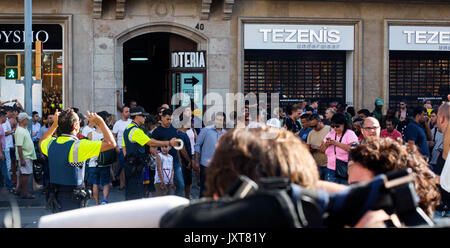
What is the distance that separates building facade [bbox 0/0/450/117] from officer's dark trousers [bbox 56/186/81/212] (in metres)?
10.4

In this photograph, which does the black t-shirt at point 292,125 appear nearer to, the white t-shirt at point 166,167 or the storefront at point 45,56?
the white t-shirt at point 166,167

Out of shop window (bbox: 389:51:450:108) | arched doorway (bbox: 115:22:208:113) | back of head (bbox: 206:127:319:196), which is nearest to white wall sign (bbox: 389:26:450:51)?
shop window (bbox: 389:51:450:108)

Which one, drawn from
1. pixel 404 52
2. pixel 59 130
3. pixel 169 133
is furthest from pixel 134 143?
pixel 404 52

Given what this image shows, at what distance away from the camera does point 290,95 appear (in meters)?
17.6

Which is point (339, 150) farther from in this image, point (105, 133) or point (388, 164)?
point (388, 164)

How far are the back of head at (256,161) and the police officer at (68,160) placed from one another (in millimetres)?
4278

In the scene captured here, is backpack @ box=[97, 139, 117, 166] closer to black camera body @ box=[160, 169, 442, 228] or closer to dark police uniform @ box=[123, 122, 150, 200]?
dark police uniform @ box=[123, 122, 150, 200]

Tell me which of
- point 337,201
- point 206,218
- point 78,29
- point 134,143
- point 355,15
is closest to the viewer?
point 206,218

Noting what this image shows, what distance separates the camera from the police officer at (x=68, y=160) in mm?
6008

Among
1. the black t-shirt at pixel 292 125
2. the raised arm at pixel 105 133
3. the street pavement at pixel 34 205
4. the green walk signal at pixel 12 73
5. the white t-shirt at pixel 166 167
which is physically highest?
the green walk signal at pixel 12 73

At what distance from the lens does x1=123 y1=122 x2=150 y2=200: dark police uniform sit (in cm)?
898

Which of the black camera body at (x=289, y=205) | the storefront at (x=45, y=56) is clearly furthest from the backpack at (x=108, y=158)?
the black camera body at (x=289, y=205)
